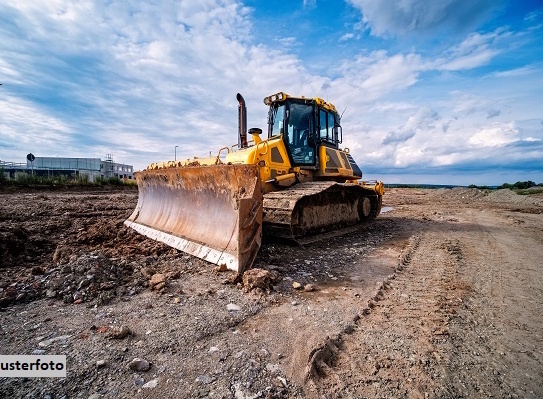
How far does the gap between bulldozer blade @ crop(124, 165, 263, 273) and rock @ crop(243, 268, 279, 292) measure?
0.99 feet

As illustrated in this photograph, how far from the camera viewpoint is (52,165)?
154 feet

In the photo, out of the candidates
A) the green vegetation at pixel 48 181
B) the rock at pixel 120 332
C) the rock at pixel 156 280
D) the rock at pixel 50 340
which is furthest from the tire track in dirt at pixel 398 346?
the green vegetation at pixel 48 181

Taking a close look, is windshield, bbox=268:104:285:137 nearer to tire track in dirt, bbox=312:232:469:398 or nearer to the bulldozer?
the bulldozer

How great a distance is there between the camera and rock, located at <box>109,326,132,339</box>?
7.91 ft

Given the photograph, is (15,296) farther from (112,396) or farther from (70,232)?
(70,232)

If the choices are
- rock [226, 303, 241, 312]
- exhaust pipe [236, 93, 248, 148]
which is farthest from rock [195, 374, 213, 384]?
exhaust pipe [236, 93, 248, 148]

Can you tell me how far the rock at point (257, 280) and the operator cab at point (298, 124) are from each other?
3.78 metres

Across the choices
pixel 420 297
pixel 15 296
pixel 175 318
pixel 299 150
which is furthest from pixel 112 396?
pixel 299 150

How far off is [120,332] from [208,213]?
2933 millimetres

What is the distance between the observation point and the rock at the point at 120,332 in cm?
241

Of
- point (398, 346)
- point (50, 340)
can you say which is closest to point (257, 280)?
point (398, 346)

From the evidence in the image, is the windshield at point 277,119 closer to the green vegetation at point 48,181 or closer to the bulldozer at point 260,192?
the bulldozer at point 260,192

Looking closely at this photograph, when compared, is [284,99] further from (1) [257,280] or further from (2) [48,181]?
(2) [48,181]

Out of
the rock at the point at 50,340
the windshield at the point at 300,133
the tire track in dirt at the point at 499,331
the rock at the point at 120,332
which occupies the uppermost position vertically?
the windshield at the point at 300,133
